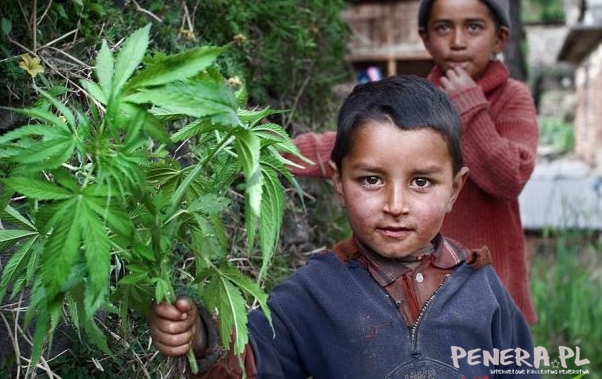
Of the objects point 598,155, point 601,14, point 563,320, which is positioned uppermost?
point 601,14

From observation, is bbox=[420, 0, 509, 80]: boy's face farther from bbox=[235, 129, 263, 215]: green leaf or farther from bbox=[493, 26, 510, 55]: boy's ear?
bbox=[235, 129, 263, 215]: green leaf

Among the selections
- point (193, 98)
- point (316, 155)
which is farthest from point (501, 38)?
point (193, 98)

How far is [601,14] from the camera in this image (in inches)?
425

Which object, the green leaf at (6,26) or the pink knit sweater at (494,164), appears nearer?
the green leaf at (6,26)

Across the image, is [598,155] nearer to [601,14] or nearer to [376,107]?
[601,14]

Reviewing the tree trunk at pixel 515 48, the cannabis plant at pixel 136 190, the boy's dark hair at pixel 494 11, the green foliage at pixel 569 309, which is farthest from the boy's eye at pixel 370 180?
the tree trunk at pixel 515 48

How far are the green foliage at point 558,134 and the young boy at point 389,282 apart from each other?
19.5m

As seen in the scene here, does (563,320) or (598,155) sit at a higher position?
(563,320)

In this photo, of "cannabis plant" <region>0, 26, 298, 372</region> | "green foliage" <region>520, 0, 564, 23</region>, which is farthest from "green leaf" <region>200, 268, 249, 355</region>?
"green foliage" <region>520, 0, 564, 23</region>

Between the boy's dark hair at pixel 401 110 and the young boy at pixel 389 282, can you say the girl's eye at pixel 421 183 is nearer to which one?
the young boy at pixel 389 282

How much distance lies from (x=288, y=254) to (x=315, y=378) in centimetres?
97

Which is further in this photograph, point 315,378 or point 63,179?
point 315,378

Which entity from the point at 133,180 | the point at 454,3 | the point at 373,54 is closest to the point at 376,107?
the point at 133,180

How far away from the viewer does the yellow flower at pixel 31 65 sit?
2.12 meters
